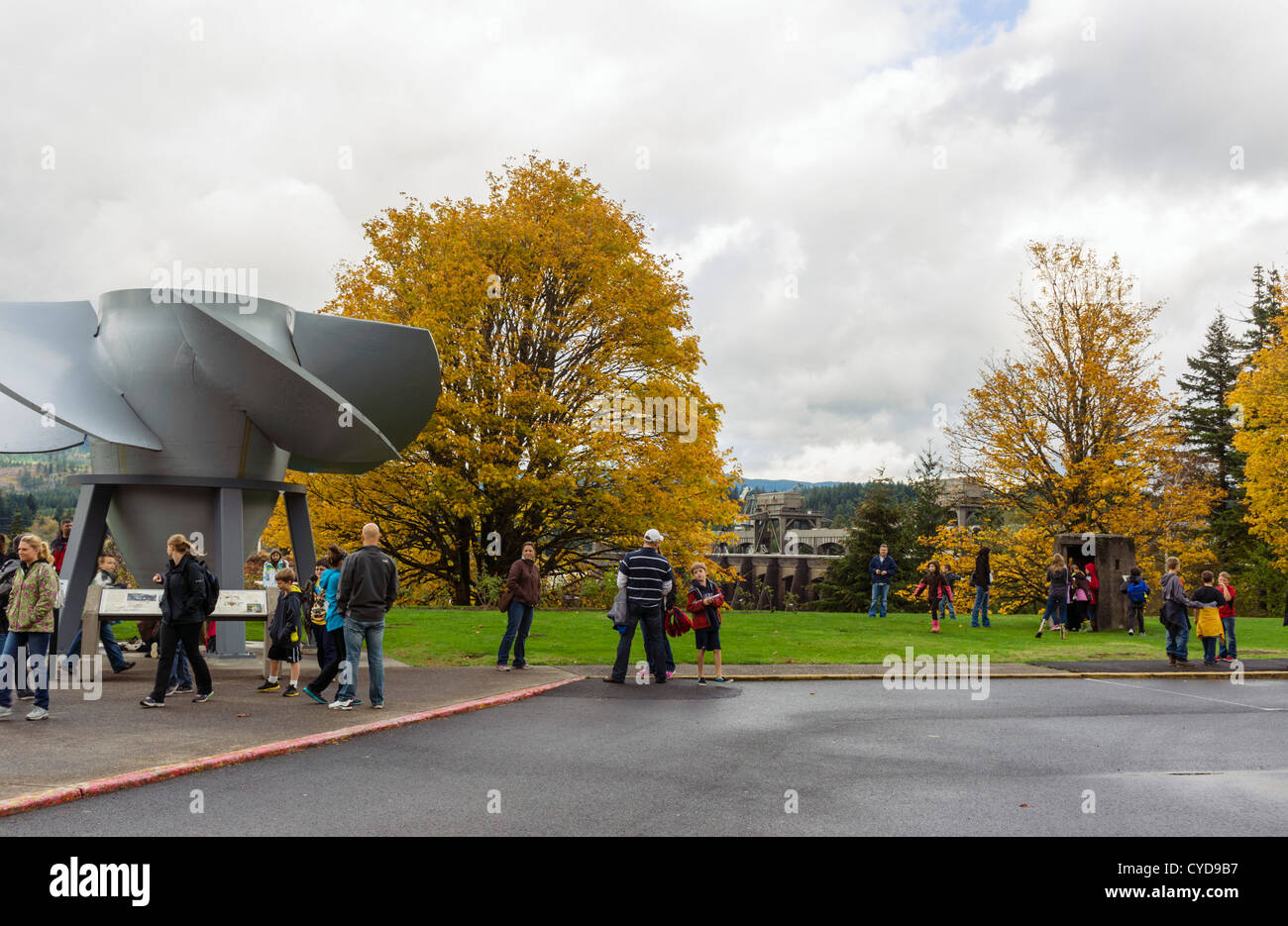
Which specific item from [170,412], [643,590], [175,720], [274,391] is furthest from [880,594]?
[175,720]

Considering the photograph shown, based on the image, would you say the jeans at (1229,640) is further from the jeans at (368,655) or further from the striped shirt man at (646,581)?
the jeans at (368,655)

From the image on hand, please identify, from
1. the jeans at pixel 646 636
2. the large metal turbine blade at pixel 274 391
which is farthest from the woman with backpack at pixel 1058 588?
the large metal turbine blade at pixel 274 391

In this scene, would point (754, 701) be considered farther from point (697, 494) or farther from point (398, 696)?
point (697, 494)

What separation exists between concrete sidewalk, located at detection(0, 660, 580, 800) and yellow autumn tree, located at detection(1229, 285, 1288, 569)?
27408mm

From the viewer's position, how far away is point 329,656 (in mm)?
10203

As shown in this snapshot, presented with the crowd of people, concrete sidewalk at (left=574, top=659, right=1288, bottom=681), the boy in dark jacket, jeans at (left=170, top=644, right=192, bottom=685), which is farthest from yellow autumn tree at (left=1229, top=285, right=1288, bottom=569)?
jeans at (left=170, top=644, right=192, bottom=685)

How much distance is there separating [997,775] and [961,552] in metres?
18.5

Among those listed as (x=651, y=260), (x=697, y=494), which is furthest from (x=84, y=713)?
(x=651, y=260)

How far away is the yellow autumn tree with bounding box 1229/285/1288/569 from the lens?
30.2 m

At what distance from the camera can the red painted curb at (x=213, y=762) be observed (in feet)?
19.3

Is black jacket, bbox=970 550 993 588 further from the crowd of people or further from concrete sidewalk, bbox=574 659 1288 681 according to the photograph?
the crowd of people

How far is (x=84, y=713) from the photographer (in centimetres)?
907

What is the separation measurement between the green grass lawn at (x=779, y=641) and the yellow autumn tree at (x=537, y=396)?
3083 millimetres

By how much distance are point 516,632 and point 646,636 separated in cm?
192
